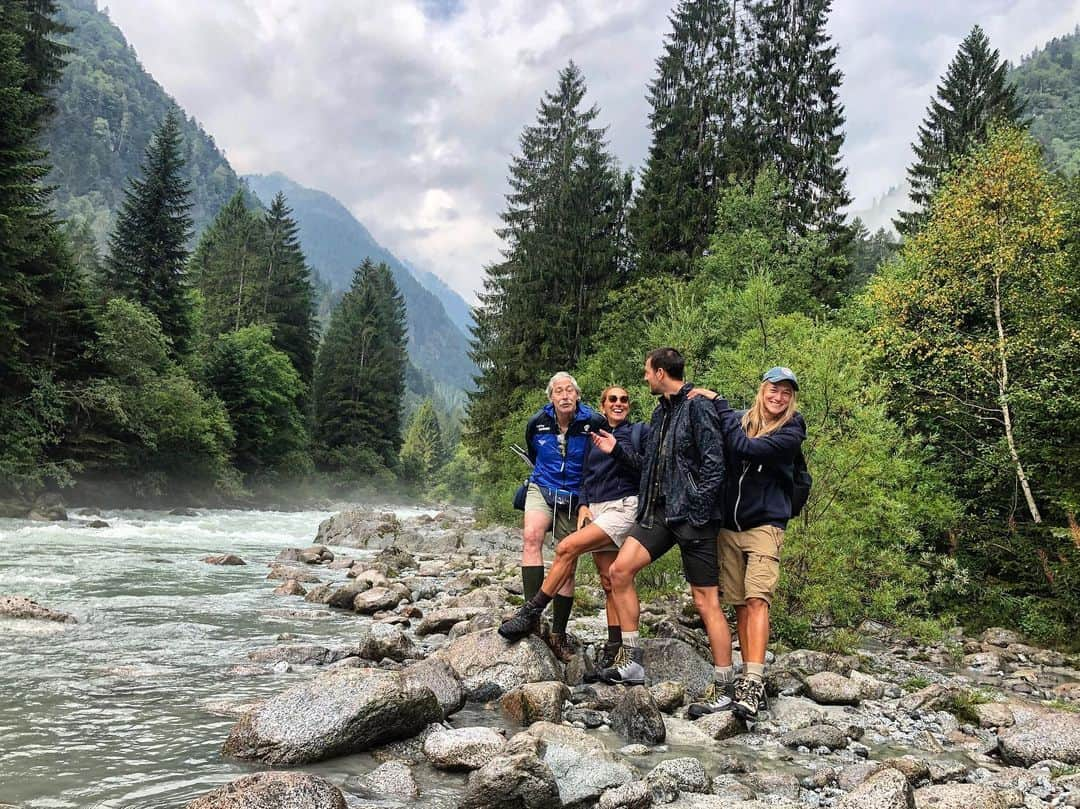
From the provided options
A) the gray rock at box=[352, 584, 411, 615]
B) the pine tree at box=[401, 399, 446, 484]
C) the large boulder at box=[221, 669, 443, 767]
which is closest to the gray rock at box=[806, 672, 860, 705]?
the large boulder at box=[221, 669, 443, 767]

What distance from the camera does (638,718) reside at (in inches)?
183

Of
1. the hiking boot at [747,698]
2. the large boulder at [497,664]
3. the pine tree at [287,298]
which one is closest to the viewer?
the hiking boot at [747,698]

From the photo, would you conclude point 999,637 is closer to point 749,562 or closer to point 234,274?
point 749,562

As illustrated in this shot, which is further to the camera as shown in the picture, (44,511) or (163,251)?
(163,251)

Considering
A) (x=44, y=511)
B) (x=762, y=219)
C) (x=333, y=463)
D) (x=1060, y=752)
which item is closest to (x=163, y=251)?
(x=44, y=511)

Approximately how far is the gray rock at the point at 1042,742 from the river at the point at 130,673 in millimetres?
4396

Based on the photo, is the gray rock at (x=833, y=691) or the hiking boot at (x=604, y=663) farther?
the gray rock at (x=833, y=691)

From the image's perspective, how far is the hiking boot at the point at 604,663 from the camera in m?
5.55

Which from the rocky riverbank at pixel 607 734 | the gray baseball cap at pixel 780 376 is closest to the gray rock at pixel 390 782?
the rocky riverbank at pixel 607 734

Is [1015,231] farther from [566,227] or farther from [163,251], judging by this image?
[163,251]

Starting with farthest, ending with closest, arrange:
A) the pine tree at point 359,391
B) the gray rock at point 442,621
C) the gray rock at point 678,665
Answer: the pine tree at point 359,391
the gray rock at point 442,621
the gray rock at point 678,665

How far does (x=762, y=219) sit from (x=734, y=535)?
21.6 meters

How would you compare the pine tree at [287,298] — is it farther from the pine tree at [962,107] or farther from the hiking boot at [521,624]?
the hiking boot at [521,624]

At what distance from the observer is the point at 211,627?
784 cm
